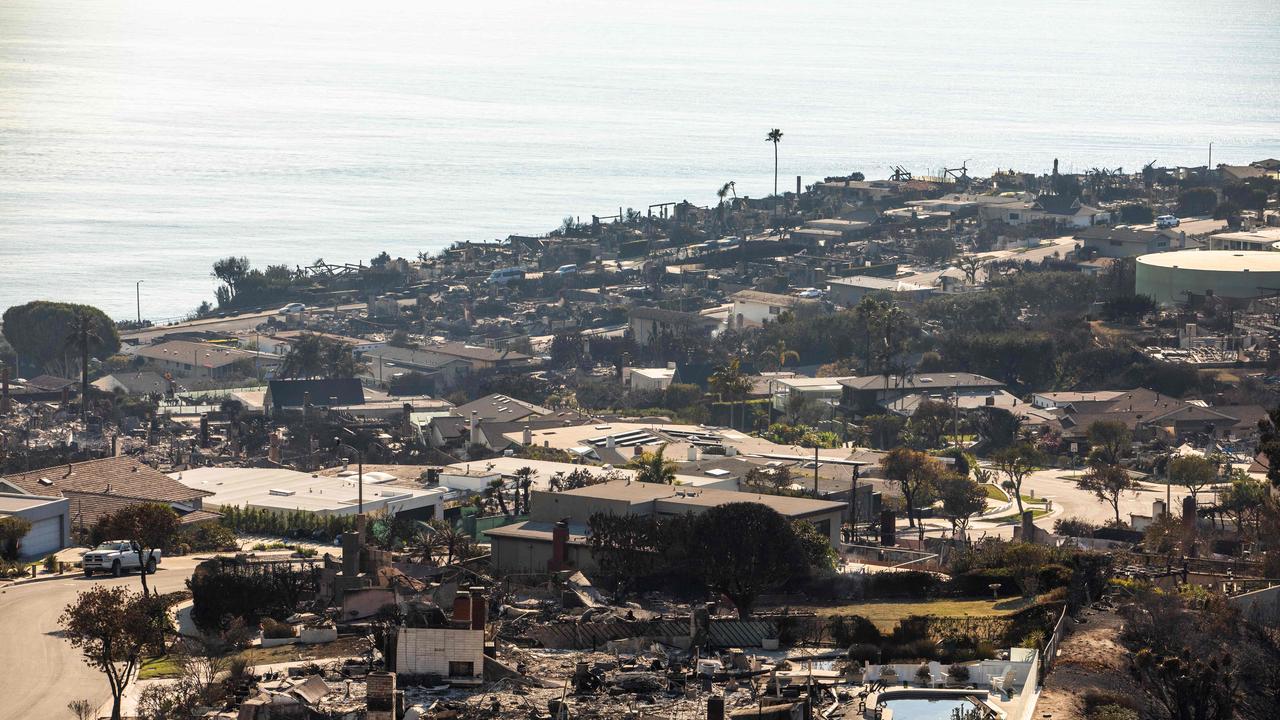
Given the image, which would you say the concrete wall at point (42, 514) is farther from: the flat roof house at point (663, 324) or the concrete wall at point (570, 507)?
the flat roof house at point (663, 324)

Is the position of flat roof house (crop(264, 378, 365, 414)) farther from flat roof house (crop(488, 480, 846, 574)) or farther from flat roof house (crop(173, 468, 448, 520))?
flat roof house (crop(488, 480, 846, 574))

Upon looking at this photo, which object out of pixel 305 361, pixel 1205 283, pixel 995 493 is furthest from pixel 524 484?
pixel 1205 283

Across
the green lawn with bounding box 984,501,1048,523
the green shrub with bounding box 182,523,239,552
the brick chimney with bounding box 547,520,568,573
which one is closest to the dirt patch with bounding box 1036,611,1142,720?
the brick chimney with bounding box 547,520,568,573

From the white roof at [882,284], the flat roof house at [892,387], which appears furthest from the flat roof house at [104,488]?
the white roof at [882,284]

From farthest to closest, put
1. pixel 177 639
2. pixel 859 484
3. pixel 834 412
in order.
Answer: pixel 834 412 < pixel 859 484 < pixel 177 639

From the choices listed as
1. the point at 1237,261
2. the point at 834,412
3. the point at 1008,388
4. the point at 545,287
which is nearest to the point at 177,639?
the point at 834,412

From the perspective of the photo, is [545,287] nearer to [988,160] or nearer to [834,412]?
[834,412]
